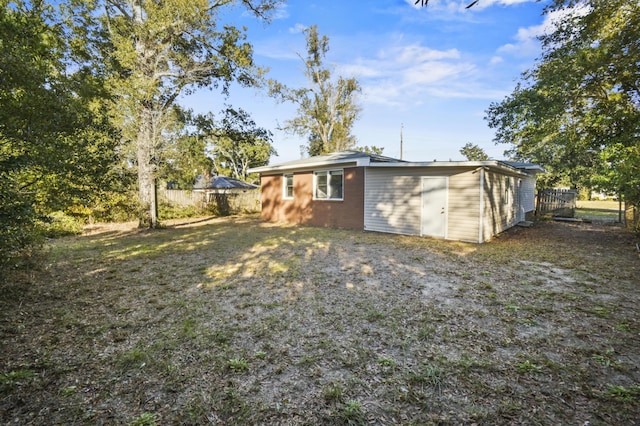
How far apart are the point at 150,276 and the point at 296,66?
80.9ft

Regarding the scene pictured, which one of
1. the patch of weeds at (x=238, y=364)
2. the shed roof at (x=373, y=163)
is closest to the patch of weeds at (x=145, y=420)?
the patch of weeds at (x=238, y=364)

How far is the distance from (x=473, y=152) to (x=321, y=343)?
4601 cm

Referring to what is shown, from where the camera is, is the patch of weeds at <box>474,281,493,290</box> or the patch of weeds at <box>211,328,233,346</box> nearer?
the patch of weeds at <box>211,328,233,346</box>

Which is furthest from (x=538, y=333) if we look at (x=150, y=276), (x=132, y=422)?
(x=150, y=276)

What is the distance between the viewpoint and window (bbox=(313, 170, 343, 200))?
12641mm

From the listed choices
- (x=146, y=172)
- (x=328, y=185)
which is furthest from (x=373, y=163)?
(x=146, y=172)

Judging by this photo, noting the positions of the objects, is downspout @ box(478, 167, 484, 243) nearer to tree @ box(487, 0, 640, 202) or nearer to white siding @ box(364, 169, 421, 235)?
white siding @ box(364, 169, 421, 235)

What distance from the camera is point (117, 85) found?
10062 millimetres

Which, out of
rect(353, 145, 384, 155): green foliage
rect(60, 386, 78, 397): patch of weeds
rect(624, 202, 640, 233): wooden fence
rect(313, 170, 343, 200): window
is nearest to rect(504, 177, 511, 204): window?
rect(624, 202, 640, 233): wooden fence

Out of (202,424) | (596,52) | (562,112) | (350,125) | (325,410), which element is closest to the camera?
(202,424)

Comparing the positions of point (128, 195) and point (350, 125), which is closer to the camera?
point (128, 195)

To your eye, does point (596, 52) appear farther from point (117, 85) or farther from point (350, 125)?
point (350, 125)

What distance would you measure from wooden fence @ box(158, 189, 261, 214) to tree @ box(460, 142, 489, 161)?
3429cm

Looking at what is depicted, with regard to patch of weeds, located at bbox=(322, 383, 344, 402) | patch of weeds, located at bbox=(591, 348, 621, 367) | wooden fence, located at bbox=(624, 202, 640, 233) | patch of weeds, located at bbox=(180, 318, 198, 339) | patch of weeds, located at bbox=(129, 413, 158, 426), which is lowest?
patch of weeds, located at bbox=(322, 383, 344, 402)
